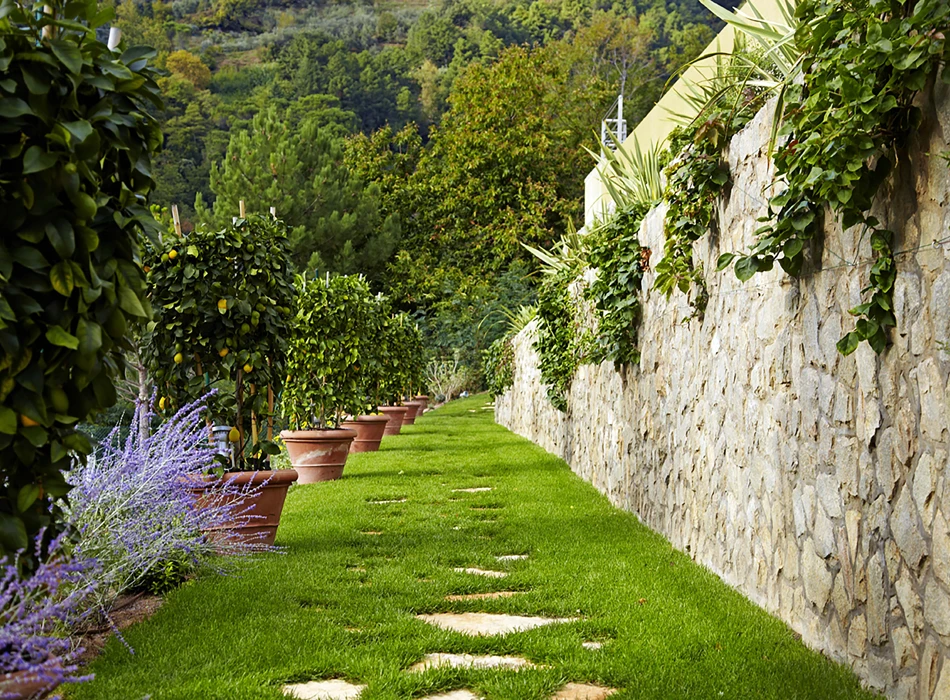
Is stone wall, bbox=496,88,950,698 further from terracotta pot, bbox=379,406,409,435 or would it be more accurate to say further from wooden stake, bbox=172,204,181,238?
terracotta pot, bbox=379,406,409,435

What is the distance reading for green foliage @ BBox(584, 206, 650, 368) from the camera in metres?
5.84

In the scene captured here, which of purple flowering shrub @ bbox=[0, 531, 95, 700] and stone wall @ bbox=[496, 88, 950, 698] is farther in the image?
stone wall @ bbox=[496, 88, 950, 698]

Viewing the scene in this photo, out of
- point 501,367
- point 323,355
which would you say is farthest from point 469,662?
point 501,367

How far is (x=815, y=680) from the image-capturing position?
2.61m

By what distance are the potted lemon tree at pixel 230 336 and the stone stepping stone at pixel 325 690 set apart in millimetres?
1964

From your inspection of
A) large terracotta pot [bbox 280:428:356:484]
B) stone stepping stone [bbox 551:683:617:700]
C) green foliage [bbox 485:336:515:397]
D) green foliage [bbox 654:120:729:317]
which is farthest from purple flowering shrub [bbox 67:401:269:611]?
green foliage [bbox 485:336:515:397]

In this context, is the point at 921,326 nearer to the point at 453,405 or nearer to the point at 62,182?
the point at 62,182

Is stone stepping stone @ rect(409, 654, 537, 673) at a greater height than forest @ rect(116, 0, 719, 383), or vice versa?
forest @ rect(116, 0, 719, 383)

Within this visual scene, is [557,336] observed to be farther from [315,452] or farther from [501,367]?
[501,367]

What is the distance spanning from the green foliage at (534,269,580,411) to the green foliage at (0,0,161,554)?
6.13 metres

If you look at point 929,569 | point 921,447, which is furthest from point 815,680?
point 921,447

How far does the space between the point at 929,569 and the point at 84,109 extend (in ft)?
8.18

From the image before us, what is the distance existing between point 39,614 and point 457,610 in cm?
204

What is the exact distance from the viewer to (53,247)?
2.14m
